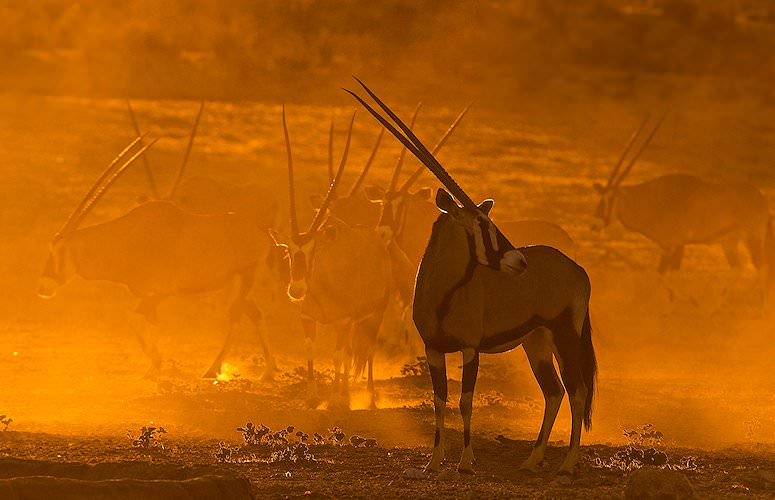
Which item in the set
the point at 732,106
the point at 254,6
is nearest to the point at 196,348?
the point at 732,106

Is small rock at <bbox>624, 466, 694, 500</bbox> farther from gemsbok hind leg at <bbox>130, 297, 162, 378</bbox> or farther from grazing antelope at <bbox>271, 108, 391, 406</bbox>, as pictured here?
gemsbok hind leg at <bbox>130, 297, 162, 378</bbox>

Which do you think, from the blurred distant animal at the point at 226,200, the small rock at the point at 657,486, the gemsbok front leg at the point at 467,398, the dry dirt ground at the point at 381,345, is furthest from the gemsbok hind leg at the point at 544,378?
the blurred distant animal at the point at 226,200

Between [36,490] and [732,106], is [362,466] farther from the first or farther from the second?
[732,106]

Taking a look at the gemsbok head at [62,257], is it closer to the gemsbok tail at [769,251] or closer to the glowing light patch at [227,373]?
the glowing light patch at [227,373]

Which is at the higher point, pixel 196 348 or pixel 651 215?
pixel 651 215

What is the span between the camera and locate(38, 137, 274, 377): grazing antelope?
14594 mm

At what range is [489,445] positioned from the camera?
34.4 ft

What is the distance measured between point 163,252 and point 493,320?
578 centimetres

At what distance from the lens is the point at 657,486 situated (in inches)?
321

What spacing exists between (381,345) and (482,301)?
20.8ft

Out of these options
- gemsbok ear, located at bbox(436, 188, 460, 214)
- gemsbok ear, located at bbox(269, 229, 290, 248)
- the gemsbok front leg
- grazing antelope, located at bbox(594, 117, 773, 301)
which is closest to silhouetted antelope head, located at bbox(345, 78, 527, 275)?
gemsbok ear, located at bbox(436, 188, 460, 214)

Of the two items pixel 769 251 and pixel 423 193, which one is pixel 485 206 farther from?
pixel 769 251

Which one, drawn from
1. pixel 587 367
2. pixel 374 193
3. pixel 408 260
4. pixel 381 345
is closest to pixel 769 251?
pixel 381 345

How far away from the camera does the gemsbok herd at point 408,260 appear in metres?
9.39
